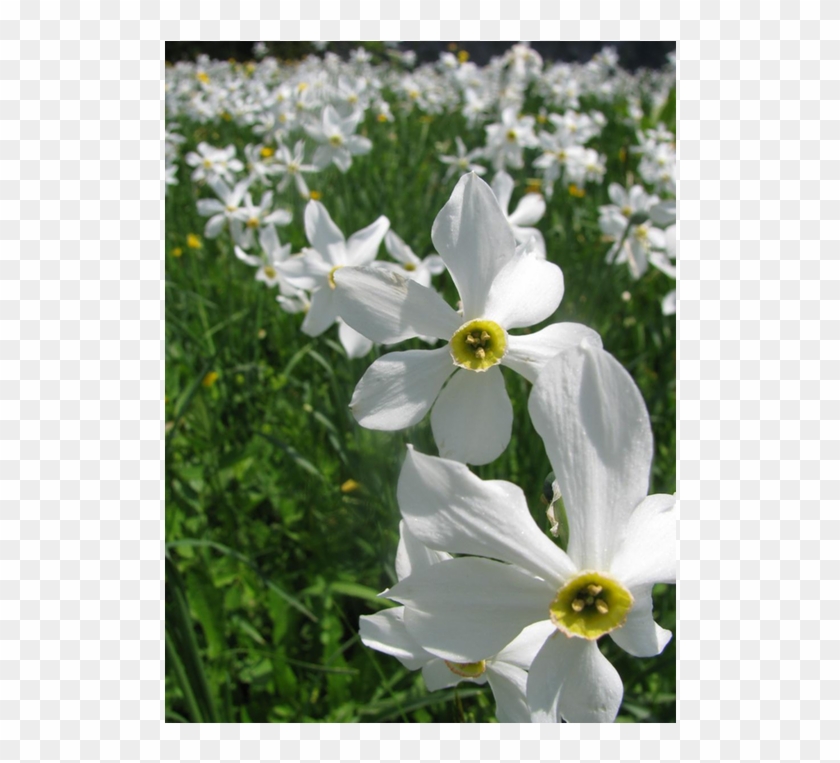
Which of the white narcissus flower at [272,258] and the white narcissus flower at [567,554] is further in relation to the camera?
the white narcissus flower at [272,258]

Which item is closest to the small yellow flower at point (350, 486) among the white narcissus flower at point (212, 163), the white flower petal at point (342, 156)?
the white flower petal at point (342, 156)

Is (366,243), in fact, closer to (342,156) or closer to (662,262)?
(662,262)

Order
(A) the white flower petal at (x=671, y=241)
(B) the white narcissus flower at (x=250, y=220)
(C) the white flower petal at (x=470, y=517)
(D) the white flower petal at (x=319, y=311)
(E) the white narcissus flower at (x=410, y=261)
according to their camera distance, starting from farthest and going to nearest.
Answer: (B) the white narcissus flower at (x=250, y=220) < (A) the white flower petal at (x=671, y=241) < (E) the white narcissus flower at (x=410, y=261) < (D) the white flower petal at (x=319, y=311) < (C) the white flower petal at (x=470, y=517)

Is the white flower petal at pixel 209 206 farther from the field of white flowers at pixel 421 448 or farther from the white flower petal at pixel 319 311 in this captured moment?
the white flower petal at pixel 319 311

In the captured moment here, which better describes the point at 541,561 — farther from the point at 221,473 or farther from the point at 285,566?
the point at 221,473

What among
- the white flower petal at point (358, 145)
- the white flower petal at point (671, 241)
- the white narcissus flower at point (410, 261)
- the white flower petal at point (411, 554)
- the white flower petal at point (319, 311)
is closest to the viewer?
the white flower petal at point (411, 554)

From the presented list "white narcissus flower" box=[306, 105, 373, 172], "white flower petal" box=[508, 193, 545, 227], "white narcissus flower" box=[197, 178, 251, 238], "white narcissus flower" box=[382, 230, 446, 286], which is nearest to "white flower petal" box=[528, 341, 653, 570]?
"white narcissus flower" box=[382, 230, 446, 286]

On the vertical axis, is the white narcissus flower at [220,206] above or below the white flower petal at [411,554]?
above
